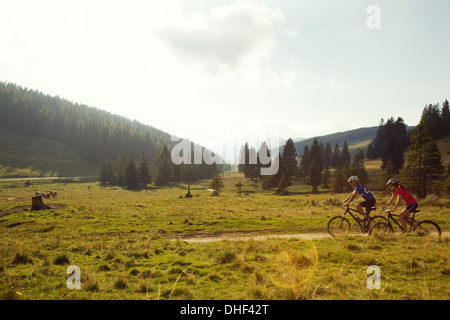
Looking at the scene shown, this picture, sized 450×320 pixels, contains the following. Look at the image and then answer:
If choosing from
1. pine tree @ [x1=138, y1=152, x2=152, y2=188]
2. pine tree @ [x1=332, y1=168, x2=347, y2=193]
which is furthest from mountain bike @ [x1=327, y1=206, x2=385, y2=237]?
pine tree @ [x1=138, y1=152, x2=152, y2=188]

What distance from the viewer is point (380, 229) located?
1154cm

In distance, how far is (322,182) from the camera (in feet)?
249

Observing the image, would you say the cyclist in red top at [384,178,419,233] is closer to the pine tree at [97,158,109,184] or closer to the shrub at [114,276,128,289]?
the shrub at [114,276,128,289]

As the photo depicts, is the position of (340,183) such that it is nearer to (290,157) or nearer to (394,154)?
(290,157)

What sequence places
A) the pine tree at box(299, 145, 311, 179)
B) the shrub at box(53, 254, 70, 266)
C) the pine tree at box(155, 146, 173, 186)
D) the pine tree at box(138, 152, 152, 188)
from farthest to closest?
the pine tree at box(155, 146, 173, 186) → the pine tree at box(299, 145, 311, 179) → the pine tree at box(138, 152, 152, 188) → the shrub at box(53, 254, 70, 266)

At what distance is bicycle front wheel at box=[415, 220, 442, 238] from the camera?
1094cm

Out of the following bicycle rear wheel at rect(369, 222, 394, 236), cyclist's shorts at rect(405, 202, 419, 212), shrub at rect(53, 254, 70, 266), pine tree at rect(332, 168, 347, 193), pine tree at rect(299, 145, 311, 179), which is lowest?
pine tree at rect(332, 168, 347, 193)

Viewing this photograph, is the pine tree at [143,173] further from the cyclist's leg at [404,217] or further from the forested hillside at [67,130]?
the cyclist's leg at [404,217]

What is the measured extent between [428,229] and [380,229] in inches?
82.7

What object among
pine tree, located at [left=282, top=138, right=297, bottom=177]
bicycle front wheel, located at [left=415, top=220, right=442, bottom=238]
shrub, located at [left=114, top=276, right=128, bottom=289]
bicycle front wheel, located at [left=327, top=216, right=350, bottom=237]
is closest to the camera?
shrub, located at [left=114, top=276, right=128, bottom=289]

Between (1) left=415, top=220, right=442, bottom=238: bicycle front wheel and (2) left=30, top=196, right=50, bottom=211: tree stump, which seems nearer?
(1) left=415, top=220, right=442, bottom=238: bicycle front wheel

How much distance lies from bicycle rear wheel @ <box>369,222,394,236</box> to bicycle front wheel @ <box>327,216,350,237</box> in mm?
1190

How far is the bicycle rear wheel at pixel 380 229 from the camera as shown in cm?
1122

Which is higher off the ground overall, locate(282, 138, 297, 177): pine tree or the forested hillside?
the forested hillside
